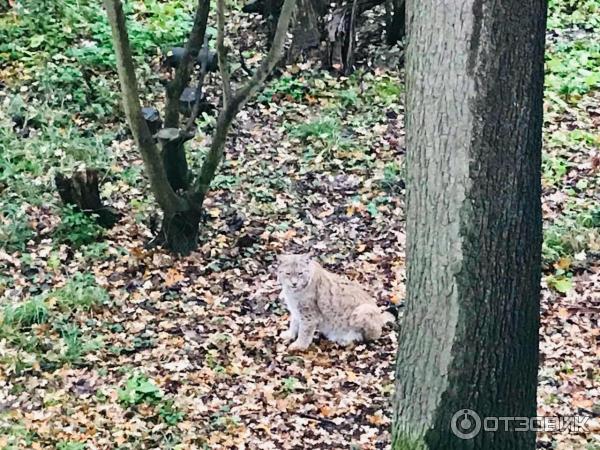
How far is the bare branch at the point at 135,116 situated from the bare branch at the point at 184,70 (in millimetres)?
614

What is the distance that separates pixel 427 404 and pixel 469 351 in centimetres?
35

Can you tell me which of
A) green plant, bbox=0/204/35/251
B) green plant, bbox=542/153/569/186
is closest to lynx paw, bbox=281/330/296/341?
green plant, bbox=0/204/35/251

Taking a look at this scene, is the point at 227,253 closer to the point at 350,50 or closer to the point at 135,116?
the point at 135,116

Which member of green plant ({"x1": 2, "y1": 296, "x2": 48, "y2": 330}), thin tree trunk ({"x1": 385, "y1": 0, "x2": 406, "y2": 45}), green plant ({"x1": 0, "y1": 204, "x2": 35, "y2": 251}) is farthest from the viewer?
thin tree trunk ({"x1": 385, "y1": 0, "x2": 406, "y2": 45})

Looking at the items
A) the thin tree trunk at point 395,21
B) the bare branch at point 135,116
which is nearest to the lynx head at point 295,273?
the bare branch at point 135,116

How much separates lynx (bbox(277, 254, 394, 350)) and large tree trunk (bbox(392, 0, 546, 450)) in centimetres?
278

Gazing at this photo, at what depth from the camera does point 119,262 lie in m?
7.93

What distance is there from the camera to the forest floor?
5.92 m

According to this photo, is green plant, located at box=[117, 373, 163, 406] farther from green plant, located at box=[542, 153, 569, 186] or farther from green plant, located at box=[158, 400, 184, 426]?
green plant, located at box=[542, 153, 569, 186]

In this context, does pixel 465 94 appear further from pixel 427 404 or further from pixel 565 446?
pixel 565 446

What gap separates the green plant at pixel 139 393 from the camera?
602 cm

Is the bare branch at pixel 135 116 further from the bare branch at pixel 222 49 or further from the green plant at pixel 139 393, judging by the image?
the green plant at pixel 139 393

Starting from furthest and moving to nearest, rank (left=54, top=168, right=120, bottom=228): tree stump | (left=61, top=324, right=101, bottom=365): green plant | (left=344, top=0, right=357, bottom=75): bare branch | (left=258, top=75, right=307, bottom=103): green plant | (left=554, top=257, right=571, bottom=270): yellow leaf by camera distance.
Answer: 1. (left=344, top=0, right=357, bottom=75): bare branch
2. (left=258, top=75, right=307, bottom=103): green plant
3. (left=54, top=168, right=120, bottom=228): tree stump
4. (left=554, top=257, right=571, bottom=270): yellow leaf
5. (left=61, top=324, right=101, bottom=365): green plant

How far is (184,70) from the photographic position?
8266 mm
